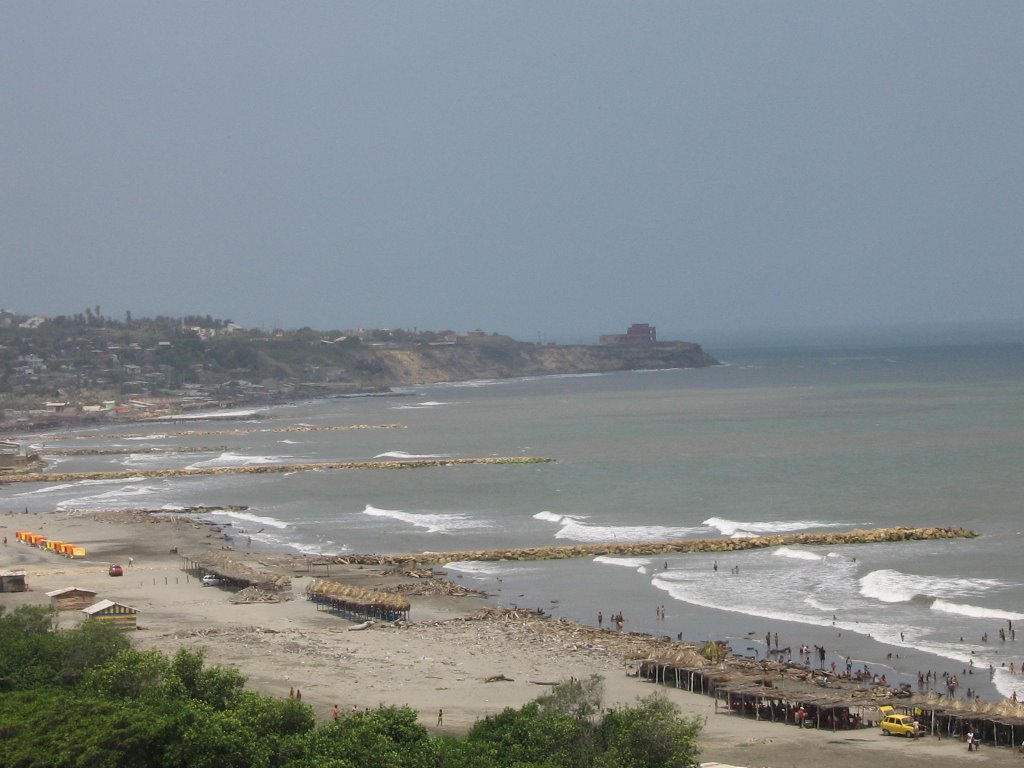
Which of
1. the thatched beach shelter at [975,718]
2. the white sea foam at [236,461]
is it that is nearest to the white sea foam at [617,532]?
the thatched beach shelter at [975,718]

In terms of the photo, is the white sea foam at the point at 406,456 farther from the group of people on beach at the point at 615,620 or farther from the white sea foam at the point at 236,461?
the group of people on beach at the point at 615,620

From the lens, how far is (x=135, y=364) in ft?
616

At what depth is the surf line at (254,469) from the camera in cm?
7769

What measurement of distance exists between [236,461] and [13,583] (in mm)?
46023

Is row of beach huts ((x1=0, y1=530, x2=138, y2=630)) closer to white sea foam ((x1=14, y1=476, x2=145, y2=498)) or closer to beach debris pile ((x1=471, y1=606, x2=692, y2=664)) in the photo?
beach debris pile ((x1=471, y1=606, x2=692, y2=664))

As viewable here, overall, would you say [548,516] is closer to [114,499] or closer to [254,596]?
[254,596]

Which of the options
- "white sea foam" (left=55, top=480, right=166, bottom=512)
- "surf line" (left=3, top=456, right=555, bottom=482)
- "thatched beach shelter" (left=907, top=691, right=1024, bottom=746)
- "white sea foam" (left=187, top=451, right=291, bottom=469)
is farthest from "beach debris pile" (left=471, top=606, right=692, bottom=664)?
"white sea foam" (left=187, top=451, right=291, bottom=469)

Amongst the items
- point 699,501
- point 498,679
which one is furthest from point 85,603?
point 699,501

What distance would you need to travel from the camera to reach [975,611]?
3575cm

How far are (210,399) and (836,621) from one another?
13537cm

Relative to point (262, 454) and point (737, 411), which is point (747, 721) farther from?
point (737, 411)

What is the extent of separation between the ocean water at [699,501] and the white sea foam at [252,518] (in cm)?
20

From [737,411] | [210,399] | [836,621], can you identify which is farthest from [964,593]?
[210,399]

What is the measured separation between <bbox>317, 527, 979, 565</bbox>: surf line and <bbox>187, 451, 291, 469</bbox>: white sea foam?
123 ft
